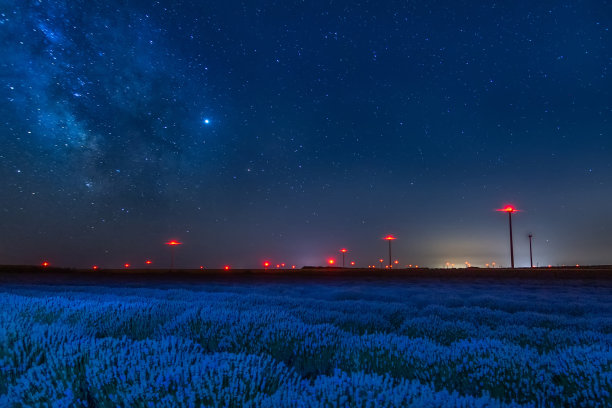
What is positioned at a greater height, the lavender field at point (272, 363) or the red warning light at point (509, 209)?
the red warning light at point (509, 209)

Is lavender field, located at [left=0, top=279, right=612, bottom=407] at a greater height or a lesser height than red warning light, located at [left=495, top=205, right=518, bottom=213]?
lesser

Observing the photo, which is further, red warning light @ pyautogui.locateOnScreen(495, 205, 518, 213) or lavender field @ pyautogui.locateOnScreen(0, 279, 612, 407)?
red warning light @ pyautogui.locateOnScreen(495, 205, 518, 213)

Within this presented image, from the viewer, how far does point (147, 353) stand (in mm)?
3121

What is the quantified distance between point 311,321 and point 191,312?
1676mm

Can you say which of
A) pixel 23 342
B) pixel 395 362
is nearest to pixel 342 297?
pixel 395 362

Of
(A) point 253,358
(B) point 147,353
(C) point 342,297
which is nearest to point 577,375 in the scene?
(A) point 253,358

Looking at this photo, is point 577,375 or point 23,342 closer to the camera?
point 577,375

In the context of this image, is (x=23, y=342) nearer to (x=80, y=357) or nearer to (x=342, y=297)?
(x=80, y=357)

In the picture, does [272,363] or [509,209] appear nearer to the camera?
[272,363]

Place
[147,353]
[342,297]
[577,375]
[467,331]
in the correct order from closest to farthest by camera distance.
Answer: [577,375] → [147,353] → [467,331] → [342,297]

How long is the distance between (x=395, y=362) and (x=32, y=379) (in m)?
2.71

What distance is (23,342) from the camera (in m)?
3.45

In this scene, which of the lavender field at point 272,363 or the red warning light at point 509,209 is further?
the red warning light at point 509,209

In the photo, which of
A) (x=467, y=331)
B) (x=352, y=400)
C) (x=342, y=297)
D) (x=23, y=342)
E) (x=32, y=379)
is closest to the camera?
(x=352, y=400)
